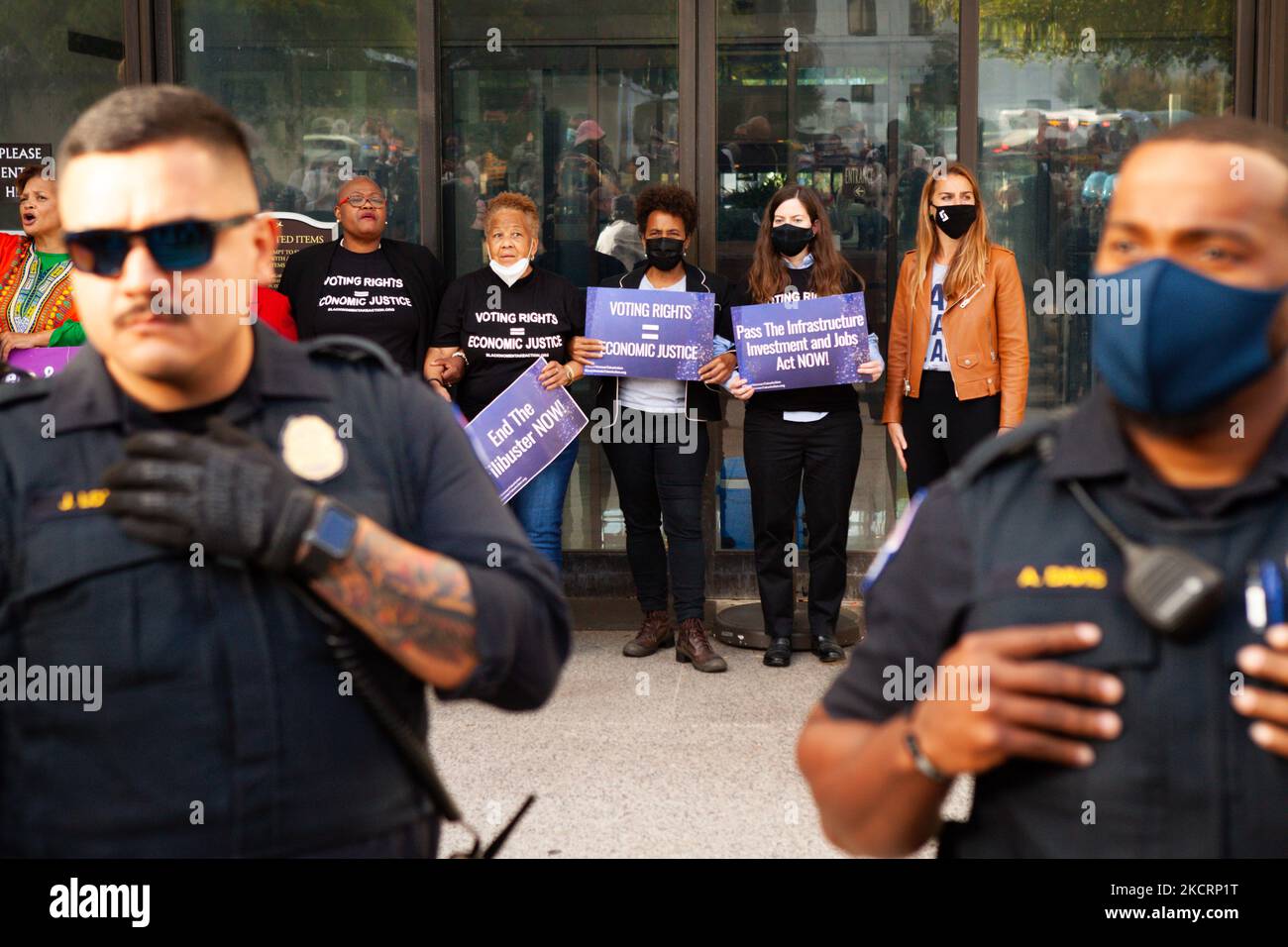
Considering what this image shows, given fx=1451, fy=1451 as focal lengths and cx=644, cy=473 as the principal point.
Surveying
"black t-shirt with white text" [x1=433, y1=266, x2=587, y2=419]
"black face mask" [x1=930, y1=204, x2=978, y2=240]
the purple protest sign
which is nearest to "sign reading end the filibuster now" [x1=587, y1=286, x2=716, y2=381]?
"black t-shirt with white text" [x1=433, y1=266, x2=587, y2=419]

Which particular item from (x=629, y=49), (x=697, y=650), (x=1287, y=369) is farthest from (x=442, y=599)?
(x=629, y=49)

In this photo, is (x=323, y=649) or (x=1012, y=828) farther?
(x=323, y=649)

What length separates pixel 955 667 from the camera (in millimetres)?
1680

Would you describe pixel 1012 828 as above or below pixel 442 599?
below

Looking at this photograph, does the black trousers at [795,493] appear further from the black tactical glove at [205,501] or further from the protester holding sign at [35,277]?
the black tactical glove at [205,501]

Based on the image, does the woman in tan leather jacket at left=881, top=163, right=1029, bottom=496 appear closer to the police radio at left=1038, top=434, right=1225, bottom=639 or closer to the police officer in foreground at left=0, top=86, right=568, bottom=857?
the police officer in foreground at left=0, top=86, right=568, bottom=857

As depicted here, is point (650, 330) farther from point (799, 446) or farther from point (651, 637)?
point (651, 637)

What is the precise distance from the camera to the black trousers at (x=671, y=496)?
7031 mm

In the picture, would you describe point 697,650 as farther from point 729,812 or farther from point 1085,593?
point 1085,593

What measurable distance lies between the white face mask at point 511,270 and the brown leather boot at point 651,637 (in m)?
1.79

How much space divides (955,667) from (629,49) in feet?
22.6

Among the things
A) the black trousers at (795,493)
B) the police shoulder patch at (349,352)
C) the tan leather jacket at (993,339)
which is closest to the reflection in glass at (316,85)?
the black trousers at (795,493)

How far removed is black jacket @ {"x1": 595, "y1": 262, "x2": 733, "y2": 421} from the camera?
6996 mm

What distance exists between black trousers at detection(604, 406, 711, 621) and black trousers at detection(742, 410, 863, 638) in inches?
11.1
